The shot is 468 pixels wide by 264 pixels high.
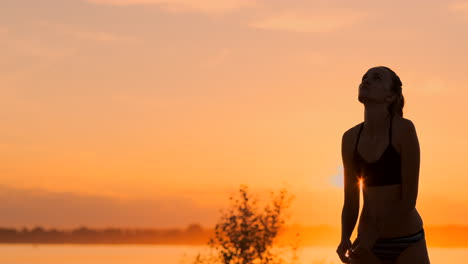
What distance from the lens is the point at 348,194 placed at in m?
11.8

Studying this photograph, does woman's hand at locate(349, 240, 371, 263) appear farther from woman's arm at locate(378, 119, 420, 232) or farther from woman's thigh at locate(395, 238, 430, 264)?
woman's arm at locate(378, 119, 420, 232)

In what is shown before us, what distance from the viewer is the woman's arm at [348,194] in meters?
11.7

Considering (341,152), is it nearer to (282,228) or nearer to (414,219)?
(414,219)

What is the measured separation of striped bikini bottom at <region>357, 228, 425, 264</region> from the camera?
11320mm

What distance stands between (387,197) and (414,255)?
0.74 metres

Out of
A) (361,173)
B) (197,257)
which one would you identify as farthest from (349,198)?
(197,257)

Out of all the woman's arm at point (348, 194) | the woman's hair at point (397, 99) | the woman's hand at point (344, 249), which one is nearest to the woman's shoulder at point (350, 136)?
the woman's arm at point (348, 194)

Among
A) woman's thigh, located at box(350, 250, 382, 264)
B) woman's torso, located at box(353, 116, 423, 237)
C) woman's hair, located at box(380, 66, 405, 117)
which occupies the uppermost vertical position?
woman's hair, located at box(380, 66, 405, 117)

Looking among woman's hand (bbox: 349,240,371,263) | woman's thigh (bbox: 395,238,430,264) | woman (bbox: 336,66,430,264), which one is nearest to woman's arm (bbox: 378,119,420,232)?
woman (bbox: 336,66,430,264)

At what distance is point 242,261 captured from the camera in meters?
38.9

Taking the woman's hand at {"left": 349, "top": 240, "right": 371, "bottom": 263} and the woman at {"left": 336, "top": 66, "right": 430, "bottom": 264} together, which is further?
the woman's hand at {"left": 349, "top": 240, "right": 371, "bottom": 263}

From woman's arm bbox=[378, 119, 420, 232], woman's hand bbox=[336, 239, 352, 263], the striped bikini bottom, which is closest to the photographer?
woman's arm bbox=[378, 119, 420, 232]

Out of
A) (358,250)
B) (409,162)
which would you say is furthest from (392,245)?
(409,162)

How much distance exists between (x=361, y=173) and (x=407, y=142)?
2.32ft
